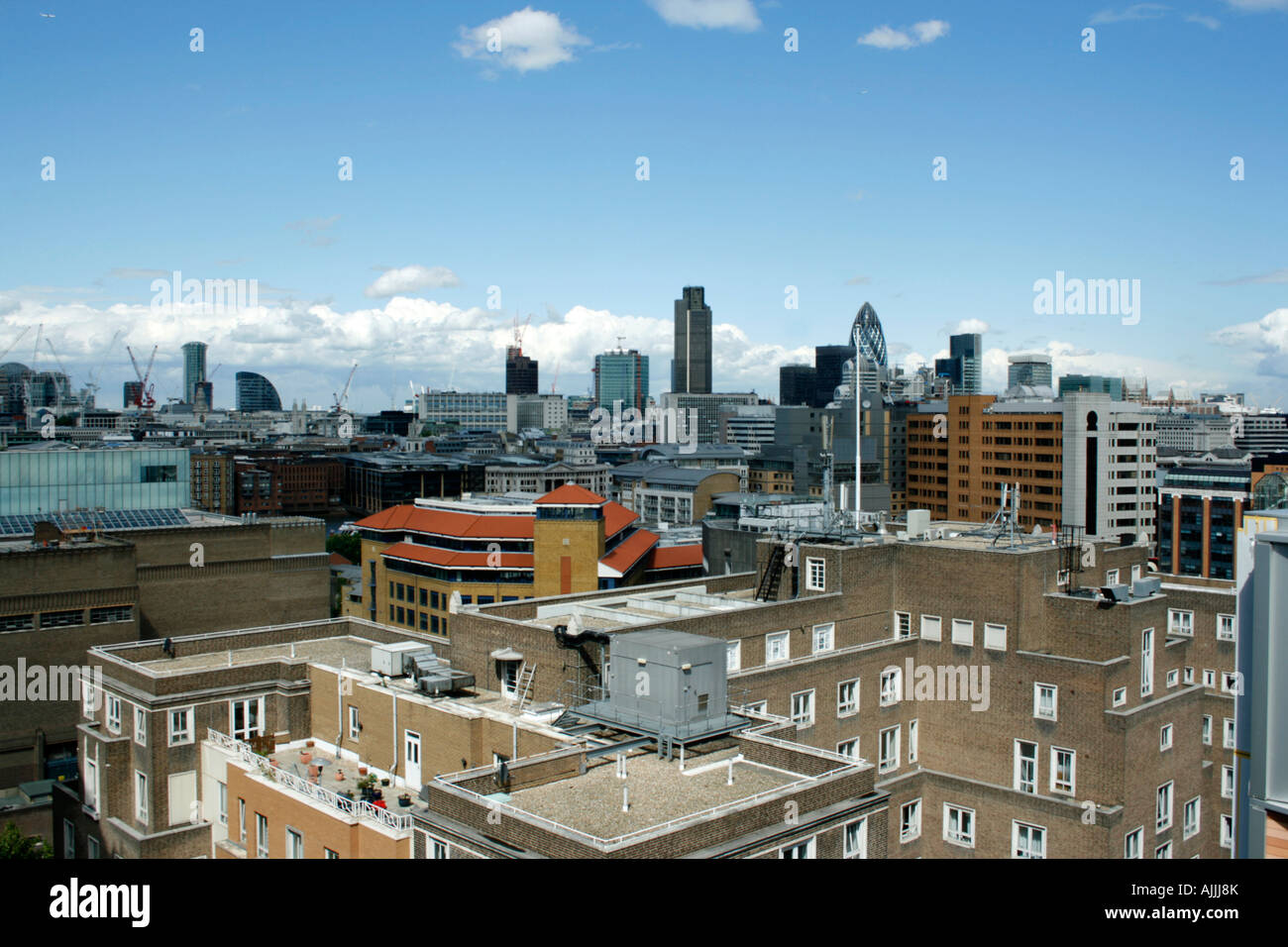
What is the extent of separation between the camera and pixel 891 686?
2698 cm

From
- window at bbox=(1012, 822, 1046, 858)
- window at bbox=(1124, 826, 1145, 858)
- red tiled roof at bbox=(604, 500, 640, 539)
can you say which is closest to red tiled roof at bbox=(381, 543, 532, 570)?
red tiled roof at bbox=(604, 500, 640, 539)

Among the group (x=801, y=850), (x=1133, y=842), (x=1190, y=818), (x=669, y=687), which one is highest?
(x=669, y=687)

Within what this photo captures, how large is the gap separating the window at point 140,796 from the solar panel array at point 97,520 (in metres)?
28.1

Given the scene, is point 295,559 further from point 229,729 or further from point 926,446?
point 926,446

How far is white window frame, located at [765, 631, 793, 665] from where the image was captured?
2469 cm

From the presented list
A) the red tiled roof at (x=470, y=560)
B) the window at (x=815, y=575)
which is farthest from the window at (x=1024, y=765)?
the red tiled roof at (x=470, y=560)

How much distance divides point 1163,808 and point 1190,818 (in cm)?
191

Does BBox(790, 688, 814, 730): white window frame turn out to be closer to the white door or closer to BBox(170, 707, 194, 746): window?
the white door

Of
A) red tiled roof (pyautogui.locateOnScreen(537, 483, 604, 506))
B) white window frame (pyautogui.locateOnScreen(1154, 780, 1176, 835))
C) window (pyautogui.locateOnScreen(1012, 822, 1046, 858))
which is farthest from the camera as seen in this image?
red tiled roof (pyautogui.locateOnScreen(537, 483, 604, 506))

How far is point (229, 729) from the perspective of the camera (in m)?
23.4

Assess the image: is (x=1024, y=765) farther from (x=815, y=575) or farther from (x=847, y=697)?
(x=815, y=575)

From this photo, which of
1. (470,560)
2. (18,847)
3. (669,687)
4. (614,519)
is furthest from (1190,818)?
(470,560)
